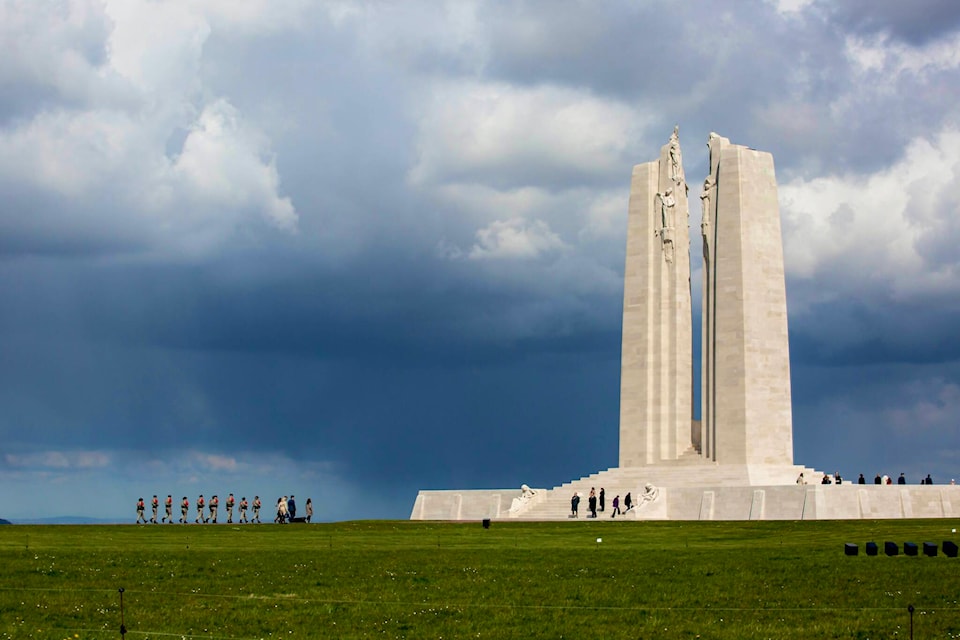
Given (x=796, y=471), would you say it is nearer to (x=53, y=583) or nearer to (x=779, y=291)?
(x=779, y=291)

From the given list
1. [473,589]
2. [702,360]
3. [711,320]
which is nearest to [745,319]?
[711,320]

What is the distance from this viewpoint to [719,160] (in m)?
69.6

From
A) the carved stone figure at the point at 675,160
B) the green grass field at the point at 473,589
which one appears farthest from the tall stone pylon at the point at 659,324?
the green grass field at the point at 473,589

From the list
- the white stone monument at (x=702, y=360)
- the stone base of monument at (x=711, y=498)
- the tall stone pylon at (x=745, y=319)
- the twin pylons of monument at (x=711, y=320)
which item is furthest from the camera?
the twin pylons of monument at (x=711, y=320)

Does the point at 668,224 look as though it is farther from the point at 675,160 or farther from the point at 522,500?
the point at 522,500

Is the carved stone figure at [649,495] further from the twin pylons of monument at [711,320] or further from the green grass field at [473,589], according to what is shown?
the green grass field at [473,589]

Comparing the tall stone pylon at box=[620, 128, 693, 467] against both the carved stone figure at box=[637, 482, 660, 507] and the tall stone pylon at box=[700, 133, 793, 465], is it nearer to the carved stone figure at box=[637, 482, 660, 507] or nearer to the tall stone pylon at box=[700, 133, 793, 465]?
the tall stone pylon at box=[700, 133, 793, 465]

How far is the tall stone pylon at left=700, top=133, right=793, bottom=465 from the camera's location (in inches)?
2655

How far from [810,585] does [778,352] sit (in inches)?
1704

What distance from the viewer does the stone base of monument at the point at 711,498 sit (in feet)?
182

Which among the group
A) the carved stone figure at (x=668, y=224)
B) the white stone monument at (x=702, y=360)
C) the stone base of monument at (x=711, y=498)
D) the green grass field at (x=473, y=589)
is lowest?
the green grass field at (x=473, y=589)

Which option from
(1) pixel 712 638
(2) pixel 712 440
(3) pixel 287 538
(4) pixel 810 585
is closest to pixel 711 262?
(2) pixel 712 440

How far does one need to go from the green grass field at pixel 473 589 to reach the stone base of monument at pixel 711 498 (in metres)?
15.2

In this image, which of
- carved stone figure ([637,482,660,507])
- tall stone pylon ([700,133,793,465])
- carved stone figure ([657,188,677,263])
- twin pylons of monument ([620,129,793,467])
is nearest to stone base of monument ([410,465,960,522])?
carved stone figure ([637,482,660,507])
